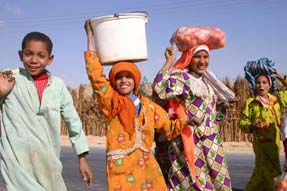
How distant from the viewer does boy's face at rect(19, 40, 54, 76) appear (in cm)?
412

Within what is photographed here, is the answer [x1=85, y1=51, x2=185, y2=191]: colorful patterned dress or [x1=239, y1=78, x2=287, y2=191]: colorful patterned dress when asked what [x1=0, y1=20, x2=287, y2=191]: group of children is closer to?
[x1=85, y1=51, x2=185, y2=191]: colorful patterned dress

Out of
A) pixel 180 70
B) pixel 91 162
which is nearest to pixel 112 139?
pixel 180 70

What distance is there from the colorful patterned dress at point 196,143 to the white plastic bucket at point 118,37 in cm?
80

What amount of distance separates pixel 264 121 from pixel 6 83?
4.47m

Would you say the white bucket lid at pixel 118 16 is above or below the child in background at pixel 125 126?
above

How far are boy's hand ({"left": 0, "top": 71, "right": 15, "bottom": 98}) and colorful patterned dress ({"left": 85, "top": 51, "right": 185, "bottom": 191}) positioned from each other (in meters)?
0.80

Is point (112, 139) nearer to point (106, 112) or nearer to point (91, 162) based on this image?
point (106, 112)

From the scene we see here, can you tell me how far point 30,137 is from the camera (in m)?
3.99

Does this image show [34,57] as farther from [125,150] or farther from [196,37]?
[196,37]

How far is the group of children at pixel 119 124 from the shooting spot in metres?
4.00

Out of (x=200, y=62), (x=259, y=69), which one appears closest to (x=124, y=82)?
(x=200, y=62)

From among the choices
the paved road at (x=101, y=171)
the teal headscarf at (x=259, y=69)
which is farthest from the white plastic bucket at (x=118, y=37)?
the paved road at (x=101, y=171)

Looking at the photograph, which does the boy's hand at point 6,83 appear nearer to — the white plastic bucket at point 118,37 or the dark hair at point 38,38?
the dark hair at point 38,38

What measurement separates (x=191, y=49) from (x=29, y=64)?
213 centimetres
